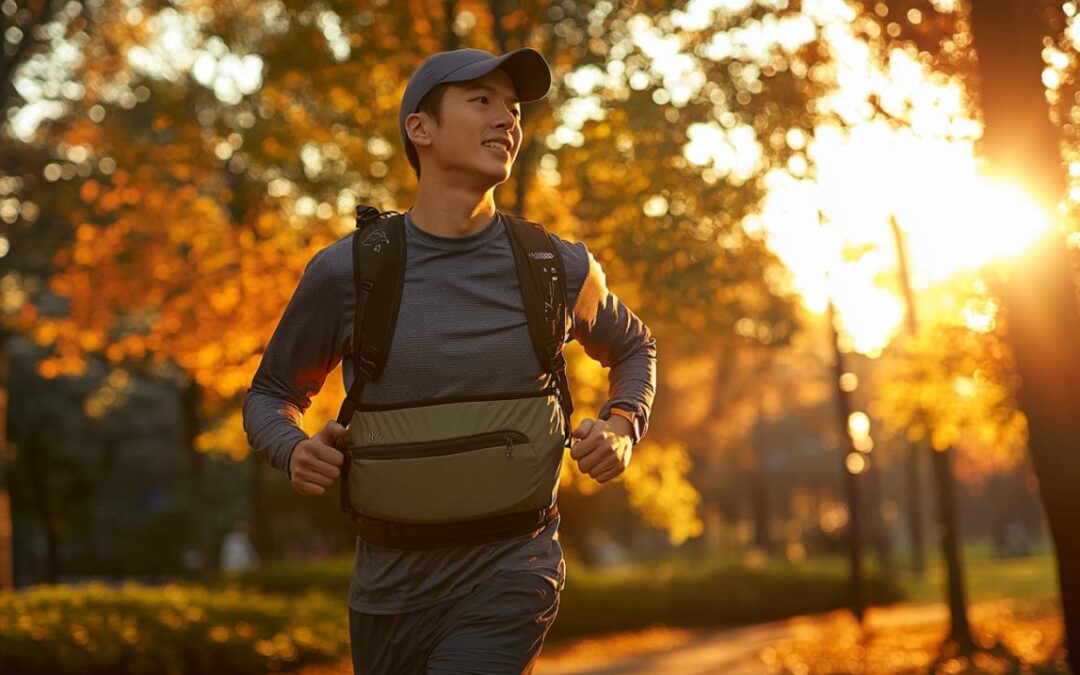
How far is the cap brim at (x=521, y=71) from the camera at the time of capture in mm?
3379

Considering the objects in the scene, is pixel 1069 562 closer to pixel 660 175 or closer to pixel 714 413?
pixel 660 175

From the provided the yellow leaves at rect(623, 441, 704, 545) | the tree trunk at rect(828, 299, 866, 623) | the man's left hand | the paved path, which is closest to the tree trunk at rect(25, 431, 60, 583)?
the paved path

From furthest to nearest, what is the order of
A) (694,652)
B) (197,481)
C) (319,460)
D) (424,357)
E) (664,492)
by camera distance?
1. (197,481)
2. (664,492)
3. (694,652)
4. (424,357)
5. (319,460)

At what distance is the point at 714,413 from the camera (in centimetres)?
4162

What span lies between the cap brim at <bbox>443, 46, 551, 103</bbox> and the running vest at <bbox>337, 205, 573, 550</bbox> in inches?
16.2

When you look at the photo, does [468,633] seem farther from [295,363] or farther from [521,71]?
[521,71]

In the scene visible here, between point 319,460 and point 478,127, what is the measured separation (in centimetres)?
90

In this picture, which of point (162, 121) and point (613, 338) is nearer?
point (613, 338)

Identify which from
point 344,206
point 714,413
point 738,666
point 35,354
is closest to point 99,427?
point 35,354

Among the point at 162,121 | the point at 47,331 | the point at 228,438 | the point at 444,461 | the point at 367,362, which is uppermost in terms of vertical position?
the point at 162,121

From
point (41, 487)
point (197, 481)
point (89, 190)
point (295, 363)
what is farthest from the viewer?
point (41, 487)

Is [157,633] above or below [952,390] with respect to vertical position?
below

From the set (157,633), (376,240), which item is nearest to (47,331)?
(157,633)

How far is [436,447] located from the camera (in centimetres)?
319
